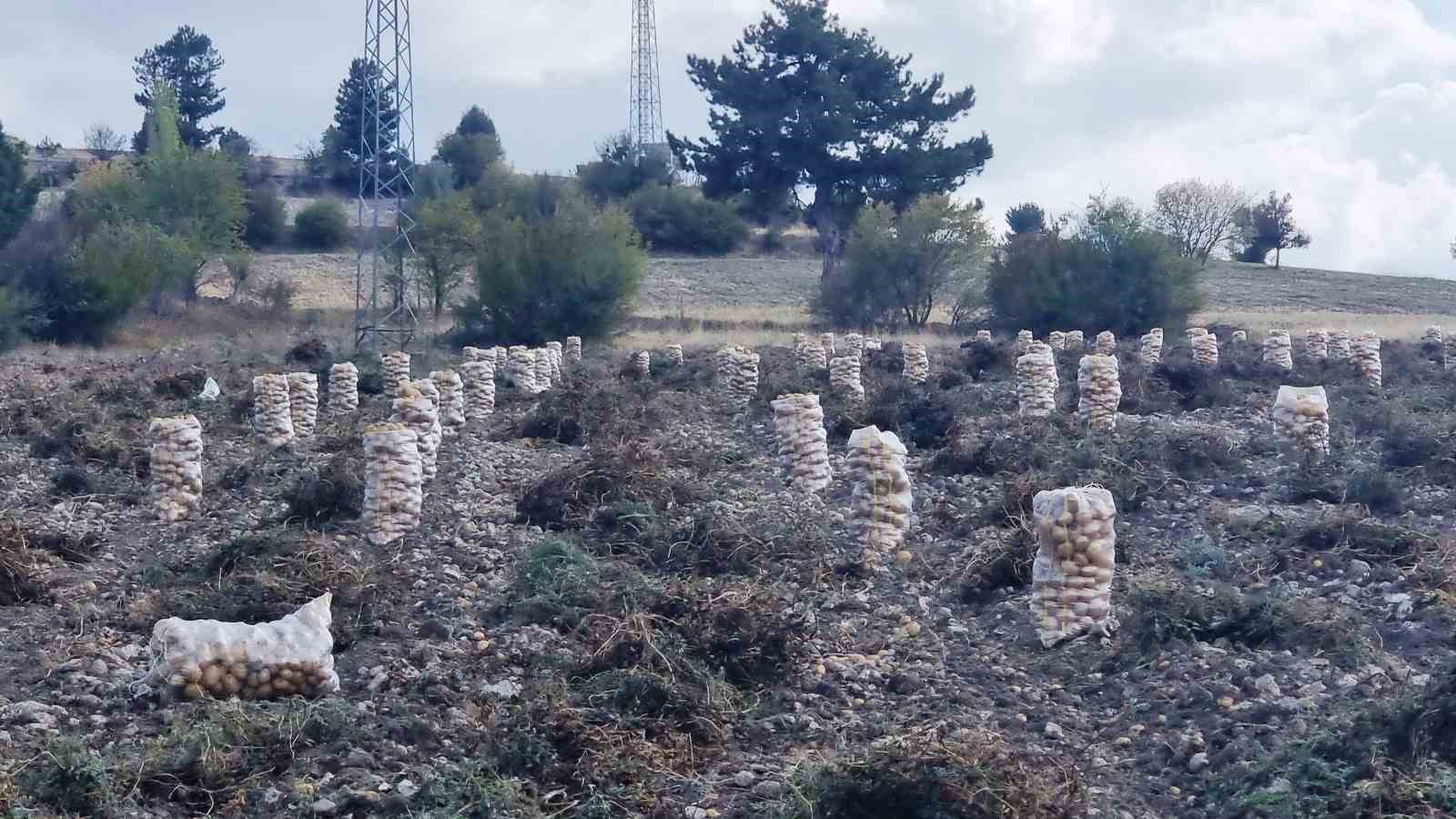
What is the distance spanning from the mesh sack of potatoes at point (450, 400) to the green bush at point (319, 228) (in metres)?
50.1

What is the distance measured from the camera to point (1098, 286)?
140 feet

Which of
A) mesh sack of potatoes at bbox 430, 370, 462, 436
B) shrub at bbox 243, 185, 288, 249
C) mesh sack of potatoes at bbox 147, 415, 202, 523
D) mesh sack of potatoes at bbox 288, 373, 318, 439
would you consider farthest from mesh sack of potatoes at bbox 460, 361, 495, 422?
shrub at bbox 243, 185, 288, 249

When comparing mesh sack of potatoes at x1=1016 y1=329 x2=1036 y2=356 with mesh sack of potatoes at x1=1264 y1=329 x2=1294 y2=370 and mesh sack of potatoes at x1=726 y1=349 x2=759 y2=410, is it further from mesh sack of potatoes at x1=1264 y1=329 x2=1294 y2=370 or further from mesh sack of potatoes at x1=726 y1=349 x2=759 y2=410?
mesh sack of potatoes at x1=726 y1=349 x2=759 y2=410

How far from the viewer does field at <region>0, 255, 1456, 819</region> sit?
6426 mm

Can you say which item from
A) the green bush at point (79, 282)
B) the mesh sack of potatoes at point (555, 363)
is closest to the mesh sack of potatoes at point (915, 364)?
the mesh sack of potatoes at point (555, 363)

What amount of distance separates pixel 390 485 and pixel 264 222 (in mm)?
58034

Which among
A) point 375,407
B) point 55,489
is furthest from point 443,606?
point 375,407

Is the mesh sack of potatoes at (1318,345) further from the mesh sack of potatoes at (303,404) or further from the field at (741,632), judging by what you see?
the mesh sack of potatoes at (303,404)

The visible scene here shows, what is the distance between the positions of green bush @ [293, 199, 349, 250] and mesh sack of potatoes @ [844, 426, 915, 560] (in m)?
59.7

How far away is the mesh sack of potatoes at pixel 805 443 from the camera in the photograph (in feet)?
45.5

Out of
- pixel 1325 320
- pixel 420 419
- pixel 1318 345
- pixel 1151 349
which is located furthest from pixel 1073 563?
pixel 1325 320

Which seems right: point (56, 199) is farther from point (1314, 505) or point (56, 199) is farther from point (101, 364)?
point (1314, 505)

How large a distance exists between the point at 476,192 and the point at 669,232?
9.50m

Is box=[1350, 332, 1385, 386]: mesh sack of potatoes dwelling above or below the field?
above
